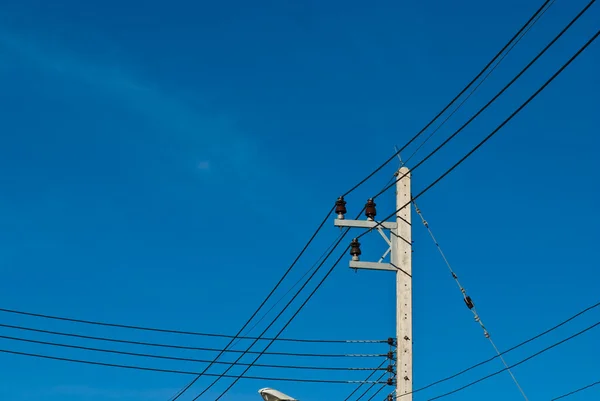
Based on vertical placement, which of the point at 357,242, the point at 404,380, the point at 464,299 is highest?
the point at 357,242

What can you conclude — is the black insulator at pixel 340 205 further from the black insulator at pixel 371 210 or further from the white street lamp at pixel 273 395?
the white street lamp at pixel 273 395

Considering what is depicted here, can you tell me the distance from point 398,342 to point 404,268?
145 centimetres

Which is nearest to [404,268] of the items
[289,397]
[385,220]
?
[385,220]

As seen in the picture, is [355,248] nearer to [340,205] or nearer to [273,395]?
[340,205]

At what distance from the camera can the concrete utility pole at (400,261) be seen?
631 inches

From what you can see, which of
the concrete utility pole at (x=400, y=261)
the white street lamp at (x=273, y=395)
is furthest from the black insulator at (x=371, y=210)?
the white street lamp at (x=273, y=395)

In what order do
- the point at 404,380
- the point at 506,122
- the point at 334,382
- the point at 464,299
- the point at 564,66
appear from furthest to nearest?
1. the point at 334,382
2. the point at 464,299
3. the point at 404,380
4. the point at 506,122
5. the point at 564,66

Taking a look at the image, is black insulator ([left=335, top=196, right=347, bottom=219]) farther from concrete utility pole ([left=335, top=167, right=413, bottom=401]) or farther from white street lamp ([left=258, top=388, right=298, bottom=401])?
white street lamp ([left=258, top=388, right=298, bottom=401])

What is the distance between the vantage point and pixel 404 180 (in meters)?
17.5

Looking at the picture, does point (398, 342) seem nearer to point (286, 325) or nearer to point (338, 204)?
point (338, 204)

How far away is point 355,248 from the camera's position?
57.7ft

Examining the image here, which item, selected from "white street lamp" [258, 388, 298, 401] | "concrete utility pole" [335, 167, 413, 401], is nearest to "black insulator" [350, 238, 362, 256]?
"concrete utility pole" [335, 167, 413, 401]

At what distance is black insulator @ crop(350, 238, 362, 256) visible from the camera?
1756 centimetres

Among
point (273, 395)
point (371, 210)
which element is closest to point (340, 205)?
point (371, 210)
